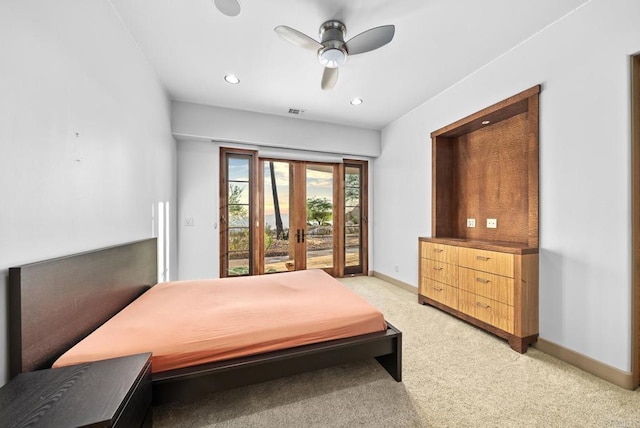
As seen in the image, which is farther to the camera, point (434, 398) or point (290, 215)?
point (290, 215)

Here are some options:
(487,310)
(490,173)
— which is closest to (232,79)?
(490,173)

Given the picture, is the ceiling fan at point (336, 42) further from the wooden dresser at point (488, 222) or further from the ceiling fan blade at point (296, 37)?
the wooden dresser at point (488, 222)

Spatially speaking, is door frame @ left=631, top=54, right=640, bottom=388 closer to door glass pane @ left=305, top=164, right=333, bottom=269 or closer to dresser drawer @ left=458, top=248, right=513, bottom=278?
dresser drawer @ left=458, top=248, right=513, bottom=278

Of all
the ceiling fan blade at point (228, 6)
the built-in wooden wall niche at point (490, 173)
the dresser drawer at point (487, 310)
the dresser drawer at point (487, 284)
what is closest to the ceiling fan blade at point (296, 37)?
the ceiling fan blade at point (228, 6)

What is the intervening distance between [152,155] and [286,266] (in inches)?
104

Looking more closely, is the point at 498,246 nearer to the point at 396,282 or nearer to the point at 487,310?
the point at 487,310

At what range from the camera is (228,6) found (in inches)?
73.2

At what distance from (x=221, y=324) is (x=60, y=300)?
840 mm

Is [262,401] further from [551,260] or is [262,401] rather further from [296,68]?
[296,68]

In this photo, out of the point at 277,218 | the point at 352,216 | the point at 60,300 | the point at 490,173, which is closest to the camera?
the point at 60,300

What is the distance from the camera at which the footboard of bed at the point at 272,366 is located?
1.33 m

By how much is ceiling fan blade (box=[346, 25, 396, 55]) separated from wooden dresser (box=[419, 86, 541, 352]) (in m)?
1.47

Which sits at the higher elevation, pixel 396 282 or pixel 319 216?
pixel 319 216

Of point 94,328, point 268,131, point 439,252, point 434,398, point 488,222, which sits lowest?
point 434,398
